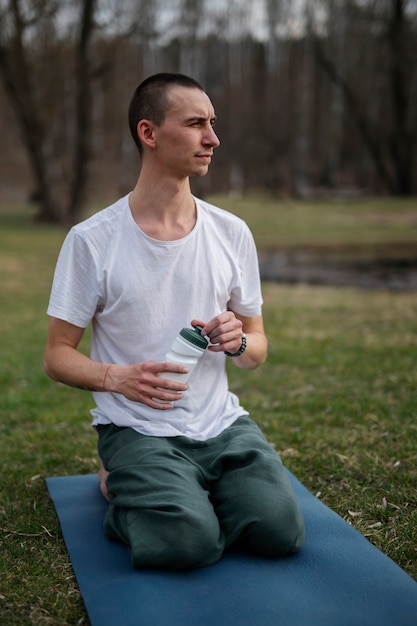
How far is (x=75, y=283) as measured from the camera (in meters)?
2.71

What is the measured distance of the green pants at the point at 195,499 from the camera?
2.40m

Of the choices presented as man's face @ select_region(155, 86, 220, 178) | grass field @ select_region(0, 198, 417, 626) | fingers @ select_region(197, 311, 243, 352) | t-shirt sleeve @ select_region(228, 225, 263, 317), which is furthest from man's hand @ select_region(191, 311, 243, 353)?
grass field @ select_region(0, 198, 417, 626)

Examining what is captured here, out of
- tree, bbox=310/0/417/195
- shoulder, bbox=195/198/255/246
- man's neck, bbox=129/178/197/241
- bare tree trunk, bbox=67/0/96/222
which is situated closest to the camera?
man's neck, bbox=129/178/197/241

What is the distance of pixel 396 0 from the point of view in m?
20.5

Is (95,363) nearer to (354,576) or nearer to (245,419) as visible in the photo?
(245,419)

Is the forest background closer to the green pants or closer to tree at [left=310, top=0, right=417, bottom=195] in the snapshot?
tree at [left=310, top=0, right=417, bottom=195]

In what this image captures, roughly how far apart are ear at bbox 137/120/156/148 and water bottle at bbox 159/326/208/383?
68 cm

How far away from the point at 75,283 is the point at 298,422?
1.83 meters

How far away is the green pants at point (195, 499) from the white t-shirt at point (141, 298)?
8 cm

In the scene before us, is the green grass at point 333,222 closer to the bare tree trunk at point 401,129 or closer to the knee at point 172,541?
the bare tree trunk at point 401,129

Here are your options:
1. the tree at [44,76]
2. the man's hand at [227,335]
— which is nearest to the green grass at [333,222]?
the tree at [44,76]

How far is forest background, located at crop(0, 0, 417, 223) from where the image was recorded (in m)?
18.5

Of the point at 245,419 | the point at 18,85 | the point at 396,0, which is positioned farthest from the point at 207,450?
the point at 396,0

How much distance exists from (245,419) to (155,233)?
2.60 feet
